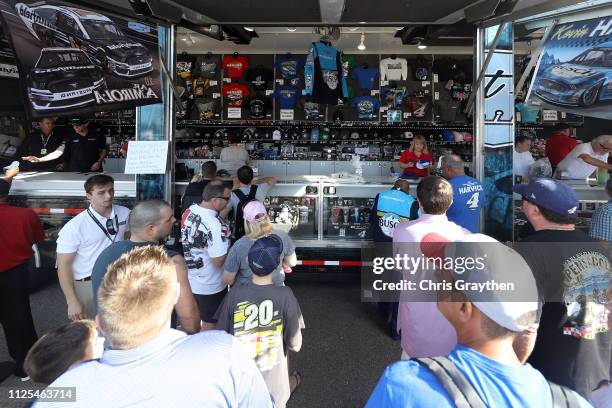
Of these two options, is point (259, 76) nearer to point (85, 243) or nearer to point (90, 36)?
point (90, 36)

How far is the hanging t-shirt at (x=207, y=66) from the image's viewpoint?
357 inches

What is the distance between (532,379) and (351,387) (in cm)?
218

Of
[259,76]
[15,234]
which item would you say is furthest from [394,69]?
[15,234]

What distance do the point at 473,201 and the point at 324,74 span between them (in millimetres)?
3916

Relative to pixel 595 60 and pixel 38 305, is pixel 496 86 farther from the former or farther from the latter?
pixel 38 305

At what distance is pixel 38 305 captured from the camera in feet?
14.6

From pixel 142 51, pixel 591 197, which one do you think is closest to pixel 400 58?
pixel 591 197

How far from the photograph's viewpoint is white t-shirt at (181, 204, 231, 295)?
2.88m

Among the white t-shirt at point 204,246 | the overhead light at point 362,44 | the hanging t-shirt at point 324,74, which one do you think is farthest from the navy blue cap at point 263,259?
the overhead light at point 362,44

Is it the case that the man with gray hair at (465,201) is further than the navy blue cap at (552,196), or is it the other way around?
the man with gray hair at (465,201)

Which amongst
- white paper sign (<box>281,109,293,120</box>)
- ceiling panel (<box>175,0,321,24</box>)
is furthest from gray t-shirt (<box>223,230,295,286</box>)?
white paper sign (<box>281,109,293,120</box>)

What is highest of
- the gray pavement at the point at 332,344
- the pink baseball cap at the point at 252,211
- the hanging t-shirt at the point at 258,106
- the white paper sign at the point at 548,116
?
the hanging t-shirt at the point at 258,106

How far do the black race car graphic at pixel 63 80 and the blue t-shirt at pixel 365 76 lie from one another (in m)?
6.28

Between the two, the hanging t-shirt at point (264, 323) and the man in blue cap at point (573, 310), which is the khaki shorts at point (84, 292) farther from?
the man in blue cap at point (573, 310)
